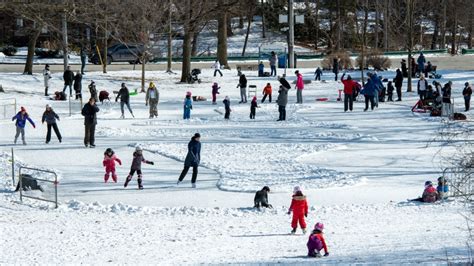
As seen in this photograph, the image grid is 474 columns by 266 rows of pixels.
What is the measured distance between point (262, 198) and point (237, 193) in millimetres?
2149

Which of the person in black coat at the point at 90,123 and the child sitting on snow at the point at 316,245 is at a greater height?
the person in black coat at the point at 90,123

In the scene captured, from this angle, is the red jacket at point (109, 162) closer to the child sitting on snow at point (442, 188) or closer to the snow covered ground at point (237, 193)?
the snow covered ground at point (237, 193)

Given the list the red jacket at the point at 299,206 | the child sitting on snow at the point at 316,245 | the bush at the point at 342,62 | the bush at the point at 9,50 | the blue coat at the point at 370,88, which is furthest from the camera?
the bush at the point at 9,50

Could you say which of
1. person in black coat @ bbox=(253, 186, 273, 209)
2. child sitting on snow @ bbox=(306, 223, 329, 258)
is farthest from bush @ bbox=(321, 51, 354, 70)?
child sitting on snow @ bbox=(306, 223, 329, 258)

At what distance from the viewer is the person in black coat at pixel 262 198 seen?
813 inches

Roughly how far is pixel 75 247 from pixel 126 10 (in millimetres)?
33960

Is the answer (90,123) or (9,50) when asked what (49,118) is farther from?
(9,50)

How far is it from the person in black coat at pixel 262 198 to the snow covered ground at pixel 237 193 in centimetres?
20

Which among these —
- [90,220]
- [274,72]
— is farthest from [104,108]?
[90,220]

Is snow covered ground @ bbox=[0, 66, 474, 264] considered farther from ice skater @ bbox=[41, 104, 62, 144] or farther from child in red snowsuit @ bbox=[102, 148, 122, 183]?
ice skater @ bbox=[41, 104, 62, 144]

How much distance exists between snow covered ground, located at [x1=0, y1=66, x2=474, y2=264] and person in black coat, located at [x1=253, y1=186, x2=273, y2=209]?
7.8 inches

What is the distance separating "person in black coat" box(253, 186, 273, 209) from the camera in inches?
813

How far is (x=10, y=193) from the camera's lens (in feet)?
75.5

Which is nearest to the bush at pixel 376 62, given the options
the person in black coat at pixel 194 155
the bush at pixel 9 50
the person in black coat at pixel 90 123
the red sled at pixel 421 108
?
the red sled at pixel 421 108
